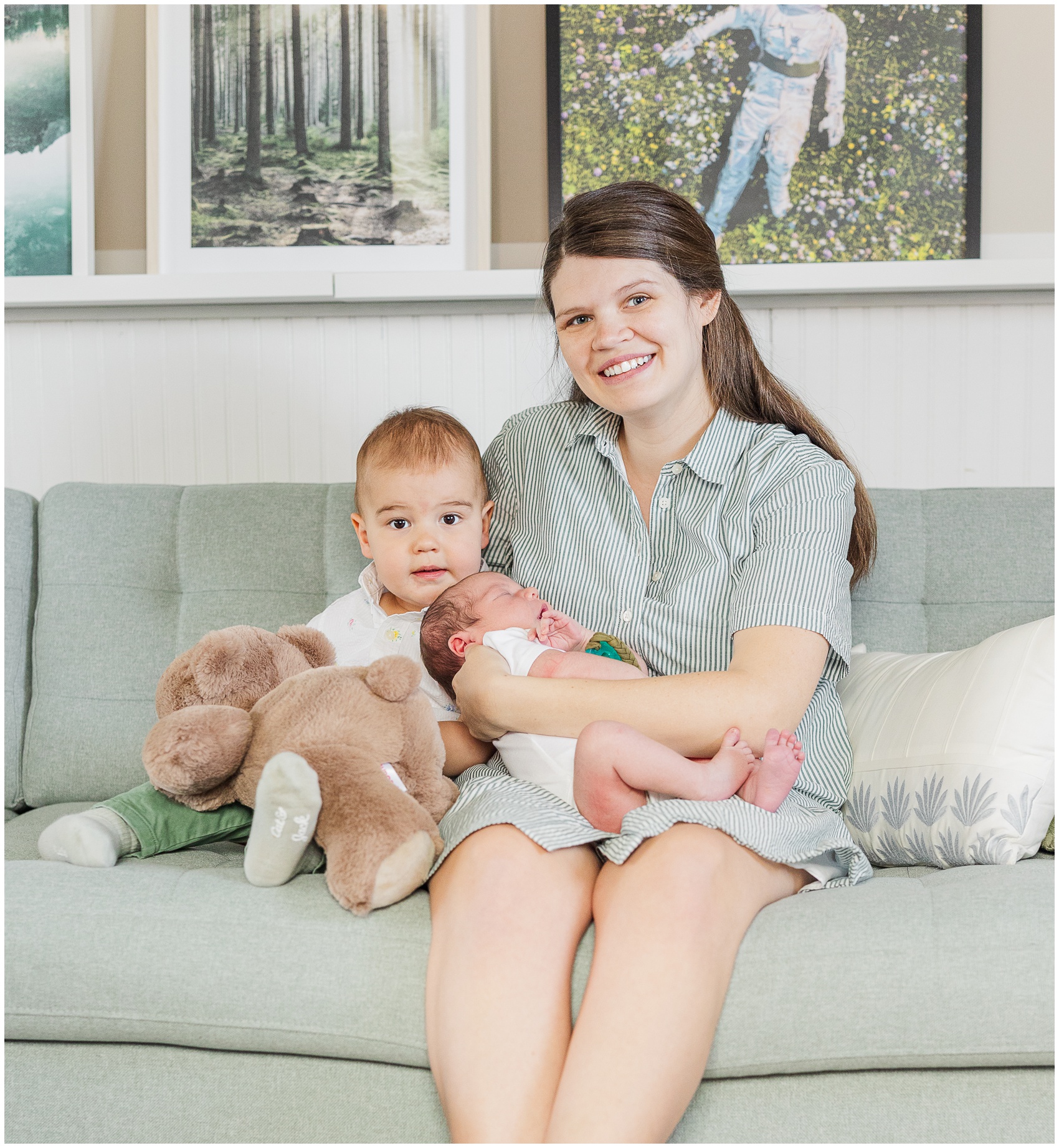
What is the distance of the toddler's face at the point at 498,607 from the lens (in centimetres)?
133

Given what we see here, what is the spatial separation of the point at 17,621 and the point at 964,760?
1449 mm

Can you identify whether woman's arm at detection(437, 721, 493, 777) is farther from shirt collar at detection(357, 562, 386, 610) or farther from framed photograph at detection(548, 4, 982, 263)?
framed photograph at detection(548, 4, 982, 263)

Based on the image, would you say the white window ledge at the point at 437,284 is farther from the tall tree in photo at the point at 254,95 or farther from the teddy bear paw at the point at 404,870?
the teddy bear paw at the point at 404,870

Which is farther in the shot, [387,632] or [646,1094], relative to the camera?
[387,632]

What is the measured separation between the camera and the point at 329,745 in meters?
1.17

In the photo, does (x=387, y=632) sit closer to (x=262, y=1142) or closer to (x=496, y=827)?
(x=496, y=827)

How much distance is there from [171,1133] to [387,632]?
646 mm

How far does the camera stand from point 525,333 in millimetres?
2150

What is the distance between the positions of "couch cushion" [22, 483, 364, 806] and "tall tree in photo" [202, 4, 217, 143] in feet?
2.79

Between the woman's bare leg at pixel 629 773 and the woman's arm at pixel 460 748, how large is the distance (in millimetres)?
261

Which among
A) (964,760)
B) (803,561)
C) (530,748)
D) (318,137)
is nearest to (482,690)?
(530,748)

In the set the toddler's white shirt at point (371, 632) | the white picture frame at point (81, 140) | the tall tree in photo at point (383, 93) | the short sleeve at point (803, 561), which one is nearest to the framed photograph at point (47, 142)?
the white picture frame at point (81, 140)

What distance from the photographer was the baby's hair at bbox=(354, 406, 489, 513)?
146 centimetres

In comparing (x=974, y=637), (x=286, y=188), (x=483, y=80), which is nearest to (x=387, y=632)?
(x=974, y=637)
